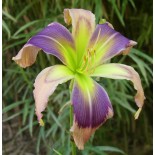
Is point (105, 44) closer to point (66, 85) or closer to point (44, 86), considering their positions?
point (44, 86)

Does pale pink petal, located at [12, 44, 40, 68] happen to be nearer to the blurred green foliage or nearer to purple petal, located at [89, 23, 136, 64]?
purple petal, located at [89, 23, 136, 64]

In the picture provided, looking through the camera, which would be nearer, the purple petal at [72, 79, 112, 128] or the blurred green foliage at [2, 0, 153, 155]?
the purple petal at [72, 79, 112, 128]

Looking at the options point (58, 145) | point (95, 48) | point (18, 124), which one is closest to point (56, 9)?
point (58, 145)

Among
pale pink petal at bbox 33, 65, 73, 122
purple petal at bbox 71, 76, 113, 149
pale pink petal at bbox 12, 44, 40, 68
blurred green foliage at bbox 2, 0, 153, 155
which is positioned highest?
pale pink petal at bbox 12, 44, 40, 68

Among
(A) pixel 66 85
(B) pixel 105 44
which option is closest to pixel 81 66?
(B) pixel 105 44

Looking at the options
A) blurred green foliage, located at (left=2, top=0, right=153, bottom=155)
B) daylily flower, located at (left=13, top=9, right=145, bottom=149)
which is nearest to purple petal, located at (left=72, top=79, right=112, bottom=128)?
daylily flower, located at (left=13, top=9, right=145, bottom=149)
